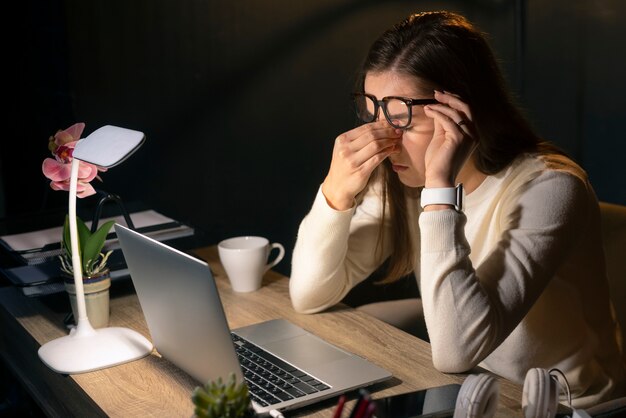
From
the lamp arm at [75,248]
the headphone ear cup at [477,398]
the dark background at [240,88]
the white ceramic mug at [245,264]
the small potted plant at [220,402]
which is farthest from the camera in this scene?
the dark background at [240,88]

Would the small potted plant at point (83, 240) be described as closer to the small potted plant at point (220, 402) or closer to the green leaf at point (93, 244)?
the green leaf at point (93, 244)

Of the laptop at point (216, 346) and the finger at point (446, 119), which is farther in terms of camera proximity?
the finger at point (446, 119)

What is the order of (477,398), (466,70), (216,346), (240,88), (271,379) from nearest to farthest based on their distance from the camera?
1. (477,398)
2. (216,346)
3. (271,379)
4. (466,70)
5. (240,88)

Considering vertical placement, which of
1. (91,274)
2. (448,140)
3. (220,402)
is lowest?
(91,274)

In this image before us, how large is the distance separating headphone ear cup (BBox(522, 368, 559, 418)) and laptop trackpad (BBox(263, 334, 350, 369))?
419mm

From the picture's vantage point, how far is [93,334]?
1.65 metres

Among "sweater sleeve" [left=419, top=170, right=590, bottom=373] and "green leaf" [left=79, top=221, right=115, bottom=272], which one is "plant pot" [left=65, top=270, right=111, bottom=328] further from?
"sweater sleeve" [left=419, top=170, right=590, bottom=373]

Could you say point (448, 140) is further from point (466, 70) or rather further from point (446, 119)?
point (466, 70)

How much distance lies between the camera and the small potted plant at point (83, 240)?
66.9 inches

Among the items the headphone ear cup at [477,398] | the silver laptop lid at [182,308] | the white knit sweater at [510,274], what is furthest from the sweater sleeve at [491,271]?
the silver laptop lid at [182,308]

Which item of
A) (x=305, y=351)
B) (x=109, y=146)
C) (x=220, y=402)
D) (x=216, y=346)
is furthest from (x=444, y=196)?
(x=220, y=402)

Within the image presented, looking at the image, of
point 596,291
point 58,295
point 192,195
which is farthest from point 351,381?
point 192,195

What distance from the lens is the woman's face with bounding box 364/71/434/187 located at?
1.63m

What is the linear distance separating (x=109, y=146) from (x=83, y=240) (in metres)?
0.27
